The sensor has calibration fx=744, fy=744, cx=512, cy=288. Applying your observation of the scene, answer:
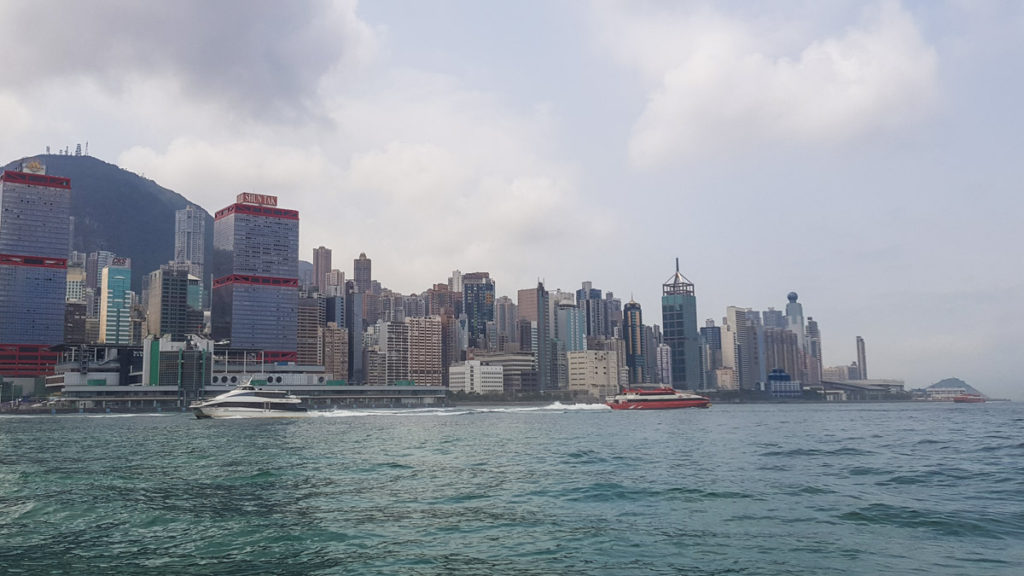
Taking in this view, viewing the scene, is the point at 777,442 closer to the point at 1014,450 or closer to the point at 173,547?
the point at 1014,450

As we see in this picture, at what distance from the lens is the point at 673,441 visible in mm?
68812

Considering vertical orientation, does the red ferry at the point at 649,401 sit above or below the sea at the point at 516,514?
below

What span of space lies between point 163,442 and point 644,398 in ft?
447

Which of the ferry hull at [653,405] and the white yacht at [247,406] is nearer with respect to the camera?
the white yacht at [247,406]

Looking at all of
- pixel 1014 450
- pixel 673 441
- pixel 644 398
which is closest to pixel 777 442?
pixel 673 441

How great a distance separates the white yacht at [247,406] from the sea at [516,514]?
80.1m

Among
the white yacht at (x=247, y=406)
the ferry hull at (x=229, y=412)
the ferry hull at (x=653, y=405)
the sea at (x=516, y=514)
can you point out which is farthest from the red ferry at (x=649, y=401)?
the sea at (x=516, y=514)

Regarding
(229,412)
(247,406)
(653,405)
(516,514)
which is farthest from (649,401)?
(516,514)

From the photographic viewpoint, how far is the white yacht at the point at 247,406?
129 meters

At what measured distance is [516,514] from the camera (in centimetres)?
2775

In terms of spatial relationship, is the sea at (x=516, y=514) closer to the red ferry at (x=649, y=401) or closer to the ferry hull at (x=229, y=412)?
the ferry hull at (x=229, y=412)

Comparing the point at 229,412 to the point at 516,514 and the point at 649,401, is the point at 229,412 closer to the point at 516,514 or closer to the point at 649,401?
the point at 649,401

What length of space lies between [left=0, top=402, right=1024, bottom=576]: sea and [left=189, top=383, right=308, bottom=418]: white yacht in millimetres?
80099

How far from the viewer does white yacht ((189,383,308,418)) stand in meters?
129
